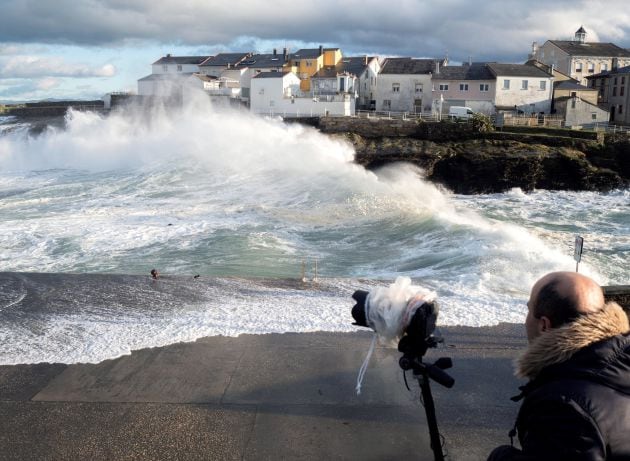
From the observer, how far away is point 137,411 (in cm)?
500

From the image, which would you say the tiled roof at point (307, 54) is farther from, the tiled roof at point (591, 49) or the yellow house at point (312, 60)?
the tiled roof at point (591, 49)

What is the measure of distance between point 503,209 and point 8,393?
23.8m

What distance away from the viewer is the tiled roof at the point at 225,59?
64.9 metres

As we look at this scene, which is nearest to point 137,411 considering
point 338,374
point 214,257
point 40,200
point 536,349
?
point 338,374

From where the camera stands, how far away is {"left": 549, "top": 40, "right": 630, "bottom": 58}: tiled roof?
196 ft

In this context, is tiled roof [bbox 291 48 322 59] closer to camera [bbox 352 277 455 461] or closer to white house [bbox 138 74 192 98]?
white house [bbox 138 74 192 98]

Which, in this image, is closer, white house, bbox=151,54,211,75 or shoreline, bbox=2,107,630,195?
shoreline, bbox=2,107,630,195

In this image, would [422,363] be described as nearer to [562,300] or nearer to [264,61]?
[562,300]

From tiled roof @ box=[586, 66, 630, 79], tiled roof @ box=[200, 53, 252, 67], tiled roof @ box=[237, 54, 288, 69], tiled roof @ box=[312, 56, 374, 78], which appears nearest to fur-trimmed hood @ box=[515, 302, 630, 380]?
tiled roof @ box=[312, 56, 374, 78]

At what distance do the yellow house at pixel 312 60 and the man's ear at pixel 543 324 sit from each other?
59144 millimetres

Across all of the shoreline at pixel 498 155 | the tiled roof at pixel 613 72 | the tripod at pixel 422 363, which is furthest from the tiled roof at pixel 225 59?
the tripod at pixel 422 363

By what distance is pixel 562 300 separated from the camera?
2145mm

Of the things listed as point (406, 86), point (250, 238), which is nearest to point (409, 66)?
point (406, 86)

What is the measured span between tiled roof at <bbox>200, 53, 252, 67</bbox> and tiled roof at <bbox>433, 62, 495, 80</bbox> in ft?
82.7
